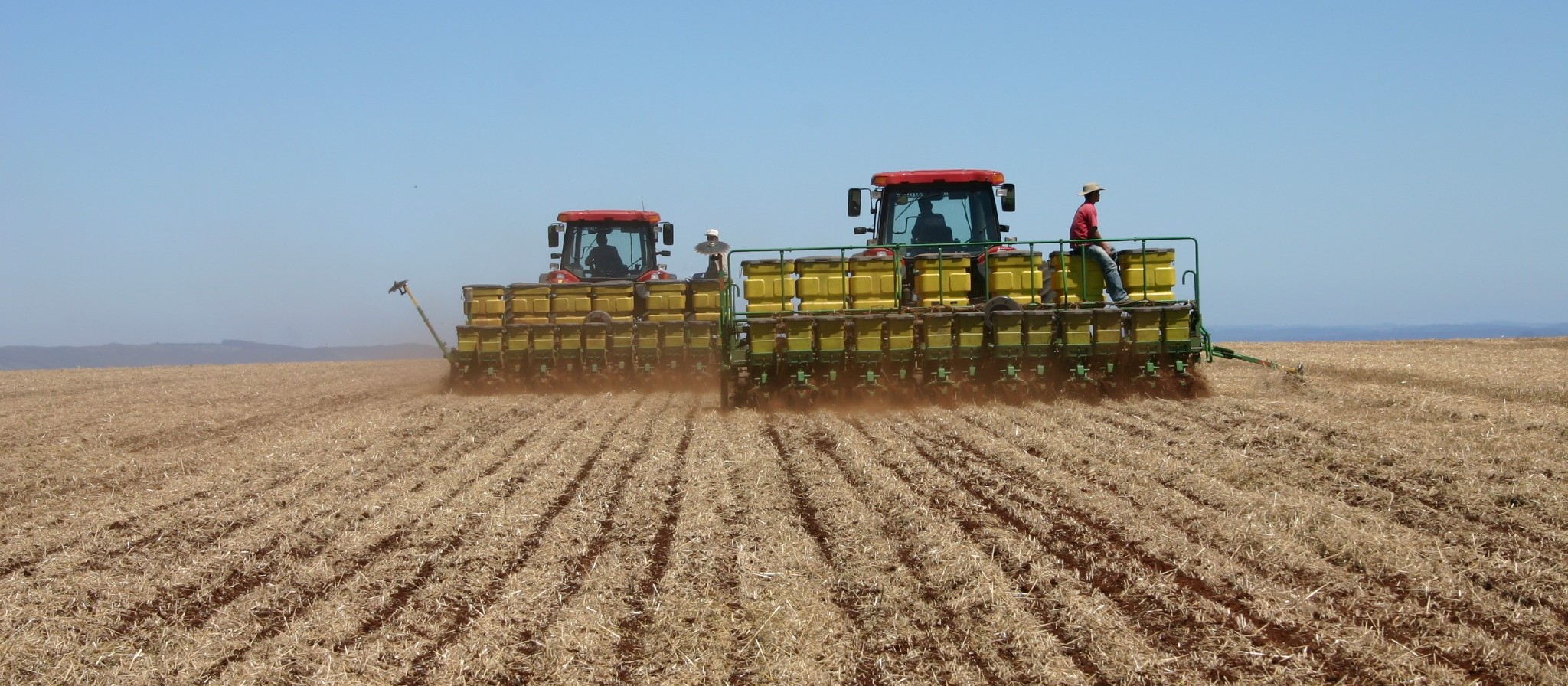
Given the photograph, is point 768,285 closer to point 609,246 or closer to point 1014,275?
point 1014,275

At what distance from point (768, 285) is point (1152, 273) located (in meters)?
4.33

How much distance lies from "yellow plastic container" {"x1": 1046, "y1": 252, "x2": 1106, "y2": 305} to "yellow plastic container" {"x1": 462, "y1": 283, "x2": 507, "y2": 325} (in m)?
7.91

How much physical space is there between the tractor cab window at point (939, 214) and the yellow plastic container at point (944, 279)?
4.19 feet

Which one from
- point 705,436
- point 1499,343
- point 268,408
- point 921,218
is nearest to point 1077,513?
point 705,436

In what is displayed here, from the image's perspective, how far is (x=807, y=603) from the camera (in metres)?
5.49

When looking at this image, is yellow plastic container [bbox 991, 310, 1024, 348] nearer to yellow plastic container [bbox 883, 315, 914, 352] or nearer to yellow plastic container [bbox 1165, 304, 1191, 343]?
yellow plastic container [bbox 883, 315, 914, 352]

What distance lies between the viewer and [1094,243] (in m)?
13.9

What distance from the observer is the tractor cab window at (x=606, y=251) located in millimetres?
19922

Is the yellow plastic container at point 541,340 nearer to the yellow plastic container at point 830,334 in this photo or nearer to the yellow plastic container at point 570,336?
the yellow plastic container at point 570,336

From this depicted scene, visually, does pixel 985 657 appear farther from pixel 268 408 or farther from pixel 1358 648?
pixel 268 408

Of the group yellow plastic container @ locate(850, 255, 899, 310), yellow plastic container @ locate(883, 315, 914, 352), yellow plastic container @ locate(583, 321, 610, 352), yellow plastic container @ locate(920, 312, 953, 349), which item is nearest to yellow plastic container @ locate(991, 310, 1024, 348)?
yellow plastic container @ locate(920, 312, 953, 349)

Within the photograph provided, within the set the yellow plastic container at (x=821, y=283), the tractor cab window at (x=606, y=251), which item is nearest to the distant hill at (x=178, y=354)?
the tractor cab window at (x=606, y=251)

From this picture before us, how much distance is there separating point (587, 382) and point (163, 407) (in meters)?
5.61

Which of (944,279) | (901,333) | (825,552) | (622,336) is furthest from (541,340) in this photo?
(825,552)
